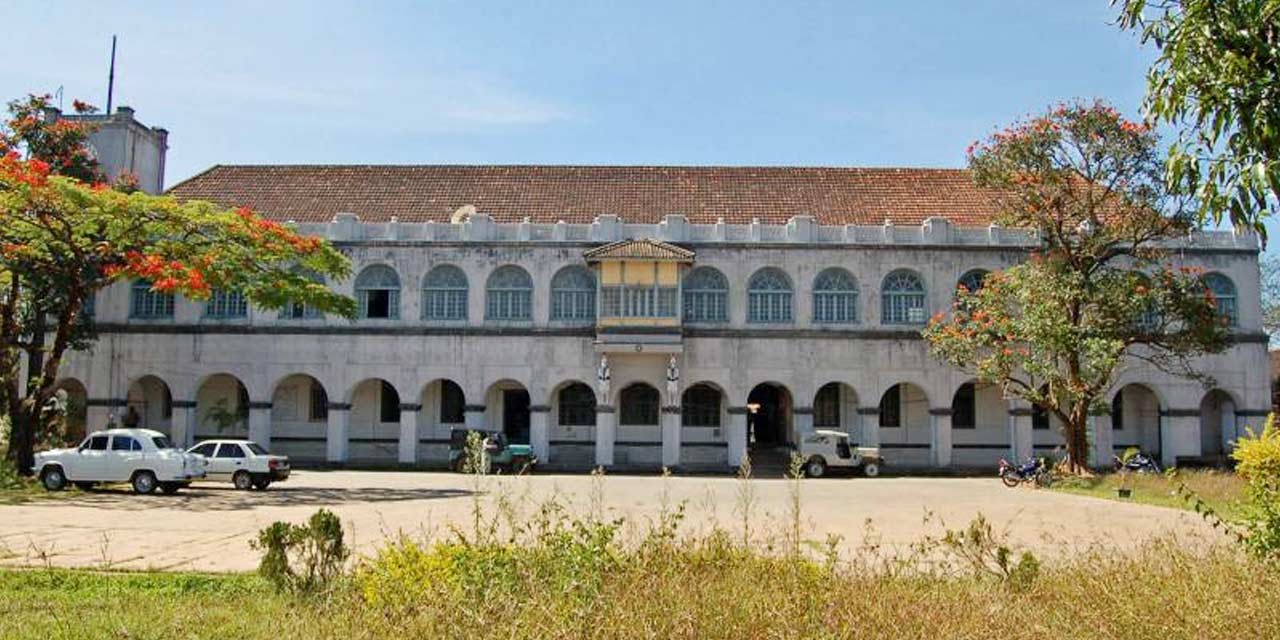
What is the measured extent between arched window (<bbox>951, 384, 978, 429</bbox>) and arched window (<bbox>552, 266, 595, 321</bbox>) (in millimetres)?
12263

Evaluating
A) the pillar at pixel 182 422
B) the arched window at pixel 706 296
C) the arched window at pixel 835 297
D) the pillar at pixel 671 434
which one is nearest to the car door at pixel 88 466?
the pillar at pixel 182 422

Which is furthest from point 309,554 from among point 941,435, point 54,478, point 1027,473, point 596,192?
point 596,192

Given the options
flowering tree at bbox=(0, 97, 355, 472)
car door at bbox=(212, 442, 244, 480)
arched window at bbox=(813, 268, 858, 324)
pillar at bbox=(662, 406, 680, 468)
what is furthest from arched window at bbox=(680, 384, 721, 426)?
car door at bbox=(212, 442, 244, 480)

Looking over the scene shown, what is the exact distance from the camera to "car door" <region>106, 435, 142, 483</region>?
816 inches

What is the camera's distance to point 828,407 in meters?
33.3

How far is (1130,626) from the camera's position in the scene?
561 centimetres

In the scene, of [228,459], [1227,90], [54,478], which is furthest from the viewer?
[228,459]

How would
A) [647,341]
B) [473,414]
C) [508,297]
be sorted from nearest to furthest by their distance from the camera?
[647,341]
[473,414]
[508,297]

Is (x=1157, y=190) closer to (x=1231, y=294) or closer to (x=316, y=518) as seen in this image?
(x=1231, y=294)

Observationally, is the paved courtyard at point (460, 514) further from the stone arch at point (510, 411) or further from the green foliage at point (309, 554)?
the stone arch at point (510, 411)

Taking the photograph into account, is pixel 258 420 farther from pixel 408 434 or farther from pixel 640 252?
pixel 640 252

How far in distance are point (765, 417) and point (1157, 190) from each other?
16071mm

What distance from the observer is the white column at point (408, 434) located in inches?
1238

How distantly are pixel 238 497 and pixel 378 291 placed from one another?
12.7 meters
